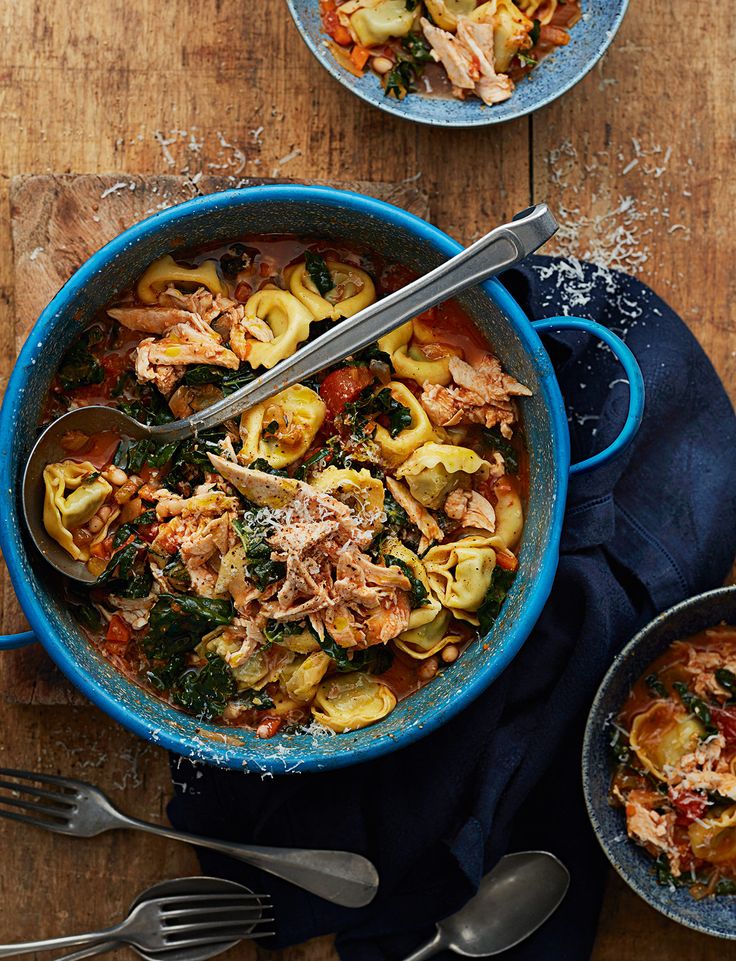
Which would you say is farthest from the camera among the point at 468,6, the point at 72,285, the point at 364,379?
the point at 468,6

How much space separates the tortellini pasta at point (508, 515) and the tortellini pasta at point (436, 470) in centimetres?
14

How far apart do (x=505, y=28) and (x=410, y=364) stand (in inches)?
58.4

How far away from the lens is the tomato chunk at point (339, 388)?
3941 mm

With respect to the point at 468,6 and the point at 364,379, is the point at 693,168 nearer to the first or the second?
the point at 468,6

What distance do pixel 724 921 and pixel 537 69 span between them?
11.6 ft

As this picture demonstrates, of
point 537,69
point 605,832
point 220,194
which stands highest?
point 537,69

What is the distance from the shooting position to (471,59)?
420 cm

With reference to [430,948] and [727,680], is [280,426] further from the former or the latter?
[430,948]

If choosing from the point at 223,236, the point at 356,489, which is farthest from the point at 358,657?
the point at 223,236

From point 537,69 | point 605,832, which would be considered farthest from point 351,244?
point 605,832

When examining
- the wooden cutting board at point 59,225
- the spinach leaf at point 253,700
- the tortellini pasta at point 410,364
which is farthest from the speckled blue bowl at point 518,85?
the spinach leaf at point 253,700

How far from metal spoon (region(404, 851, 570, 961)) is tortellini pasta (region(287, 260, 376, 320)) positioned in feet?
7.79

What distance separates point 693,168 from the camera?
450 centimetres

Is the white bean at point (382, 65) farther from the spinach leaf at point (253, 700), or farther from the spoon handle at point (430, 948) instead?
the spoon handle at point (430, 948)
